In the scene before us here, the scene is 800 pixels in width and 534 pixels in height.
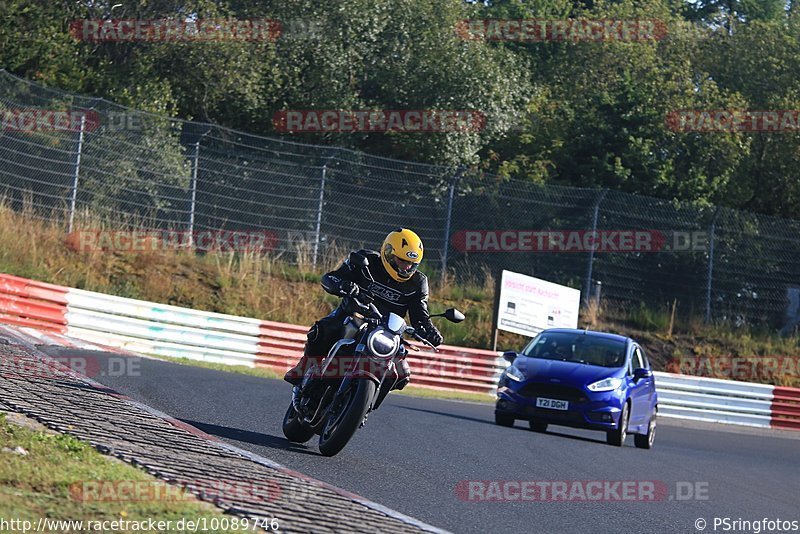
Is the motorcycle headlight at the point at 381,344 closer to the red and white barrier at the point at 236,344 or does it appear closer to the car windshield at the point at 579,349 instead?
the car windshield at the point at 579,349

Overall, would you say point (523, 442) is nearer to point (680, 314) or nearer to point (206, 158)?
point (206, 158)

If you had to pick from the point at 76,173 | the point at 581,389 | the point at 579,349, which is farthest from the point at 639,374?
the point at 76,173

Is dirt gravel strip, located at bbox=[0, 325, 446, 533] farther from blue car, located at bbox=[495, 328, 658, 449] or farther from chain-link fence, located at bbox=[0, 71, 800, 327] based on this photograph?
chain-link fence, located at bbox=[0, 71, 800, 327]

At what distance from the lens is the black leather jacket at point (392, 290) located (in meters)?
9.67

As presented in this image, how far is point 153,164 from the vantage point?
23.2m

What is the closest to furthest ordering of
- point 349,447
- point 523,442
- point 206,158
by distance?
point 349,447, point 523,442, point 206,158

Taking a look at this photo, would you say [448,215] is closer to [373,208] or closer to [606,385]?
[373,208]

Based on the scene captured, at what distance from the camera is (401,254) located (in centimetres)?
941

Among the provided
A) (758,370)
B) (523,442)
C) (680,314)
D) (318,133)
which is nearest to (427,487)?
(523,442)

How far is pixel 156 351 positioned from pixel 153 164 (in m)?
4.44

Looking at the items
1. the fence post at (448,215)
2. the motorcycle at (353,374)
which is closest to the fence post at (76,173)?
the fence post at (448,215)

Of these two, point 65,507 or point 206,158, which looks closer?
point 65,507

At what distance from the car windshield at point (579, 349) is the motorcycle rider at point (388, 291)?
Answer: 24.0ft

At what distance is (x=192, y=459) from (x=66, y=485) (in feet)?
5.60
